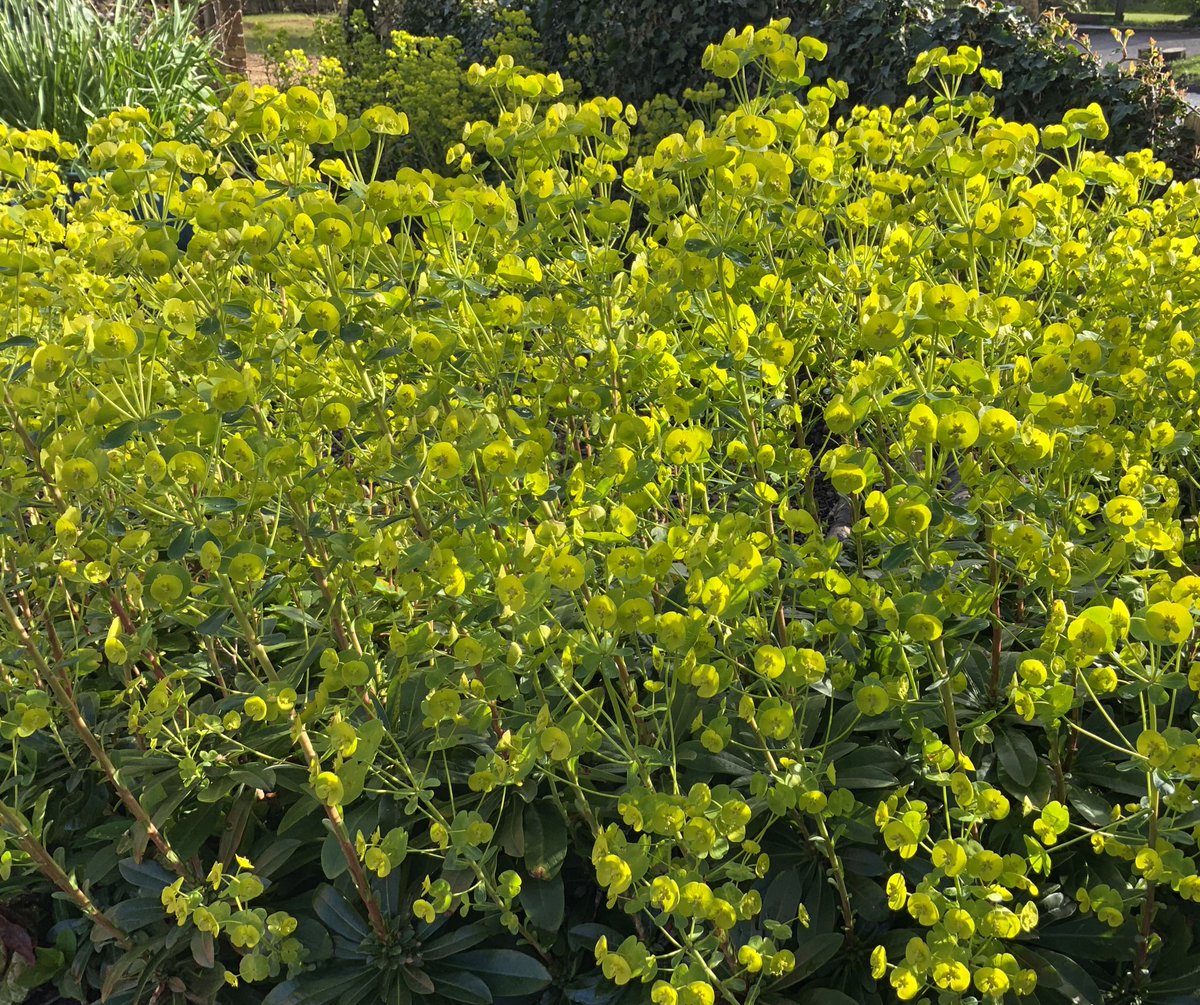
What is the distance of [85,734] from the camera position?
2135 mm

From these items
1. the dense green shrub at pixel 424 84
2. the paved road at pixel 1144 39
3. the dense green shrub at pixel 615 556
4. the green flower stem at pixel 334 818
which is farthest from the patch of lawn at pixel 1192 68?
the green flower stem at pixel 334 818

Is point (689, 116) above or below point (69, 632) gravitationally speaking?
above

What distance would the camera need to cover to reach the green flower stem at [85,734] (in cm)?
202

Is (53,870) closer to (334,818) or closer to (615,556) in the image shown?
(334,818)

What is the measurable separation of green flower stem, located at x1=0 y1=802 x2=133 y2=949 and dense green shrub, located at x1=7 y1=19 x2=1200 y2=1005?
2 centimetres

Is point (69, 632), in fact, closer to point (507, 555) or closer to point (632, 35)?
point (507, 555)

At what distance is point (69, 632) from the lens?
2963 millimetres

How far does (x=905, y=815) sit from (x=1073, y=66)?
5614 mm

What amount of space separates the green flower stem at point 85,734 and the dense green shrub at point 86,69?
18.3 ft

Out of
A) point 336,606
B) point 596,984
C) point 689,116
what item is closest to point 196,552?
point 336,606

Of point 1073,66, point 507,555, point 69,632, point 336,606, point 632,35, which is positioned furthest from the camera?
point 632,35

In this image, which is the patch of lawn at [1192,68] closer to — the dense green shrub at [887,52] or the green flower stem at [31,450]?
the dense green shrub at [887,52]

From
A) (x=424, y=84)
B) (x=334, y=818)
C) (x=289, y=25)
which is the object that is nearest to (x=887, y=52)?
(x=424, y=84)

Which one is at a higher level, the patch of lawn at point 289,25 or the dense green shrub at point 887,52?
the dense green shrub at point 887,52
